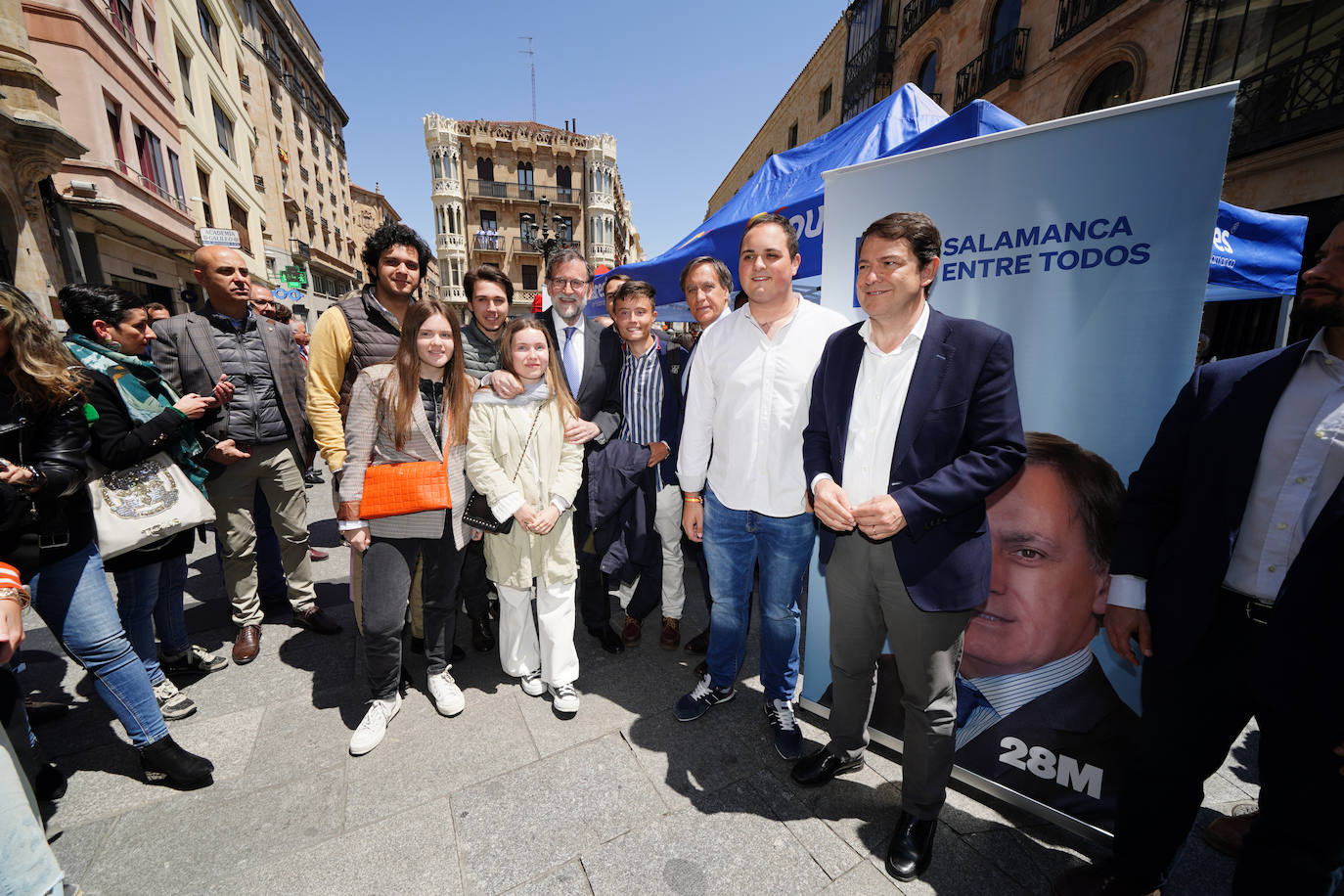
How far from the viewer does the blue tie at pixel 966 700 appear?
223cm

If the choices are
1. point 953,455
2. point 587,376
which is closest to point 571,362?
point 587,376

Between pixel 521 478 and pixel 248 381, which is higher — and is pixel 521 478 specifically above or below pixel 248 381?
below

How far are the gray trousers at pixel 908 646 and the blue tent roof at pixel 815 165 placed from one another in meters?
2.50

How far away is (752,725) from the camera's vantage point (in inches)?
107

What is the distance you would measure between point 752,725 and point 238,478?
356 cm

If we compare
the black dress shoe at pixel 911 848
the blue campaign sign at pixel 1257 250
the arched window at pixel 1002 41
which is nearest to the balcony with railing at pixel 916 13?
the arched window at pixel 1002 41

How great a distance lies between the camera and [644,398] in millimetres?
3314

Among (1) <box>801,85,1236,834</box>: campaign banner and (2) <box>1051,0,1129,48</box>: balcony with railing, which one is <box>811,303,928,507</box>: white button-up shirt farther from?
(2) <box>1051,0,1129,48</box>: balcony with railing

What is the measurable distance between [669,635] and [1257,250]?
672cm

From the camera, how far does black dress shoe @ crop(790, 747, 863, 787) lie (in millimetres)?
2324

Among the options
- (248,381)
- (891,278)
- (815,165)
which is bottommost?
(248,381)

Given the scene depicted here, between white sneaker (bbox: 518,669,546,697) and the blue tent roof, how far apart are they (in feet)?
11.9

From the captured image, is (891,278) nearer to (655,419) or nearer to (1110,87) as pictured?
(655,419)

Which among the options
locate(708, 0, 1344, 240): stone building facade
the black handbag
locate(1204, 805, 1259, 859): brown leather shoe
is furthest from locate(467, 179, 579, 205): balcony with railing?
locate(1204, 805, 1259, 859): brown leather shoe
